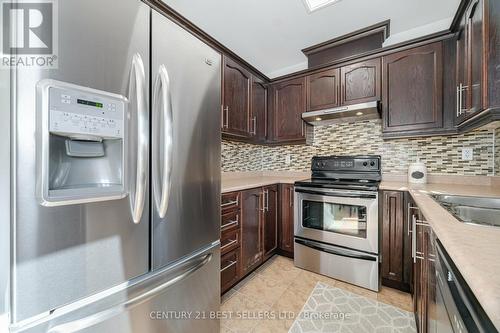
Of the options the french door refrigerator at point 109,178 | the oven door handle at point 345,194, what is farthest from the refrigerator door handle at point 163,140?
the oven door handle at point 345,194

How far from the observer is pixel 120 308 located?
31.0 inches

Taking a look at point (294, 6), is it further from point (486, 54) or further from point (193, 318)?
point (193, 318)

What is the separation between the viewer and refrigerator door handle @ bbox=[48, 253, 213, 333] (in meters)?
0.68

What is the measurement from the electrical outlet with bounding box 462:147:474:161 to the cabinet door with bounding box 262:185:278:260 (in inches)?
70.7

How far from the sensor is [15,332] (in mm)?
586

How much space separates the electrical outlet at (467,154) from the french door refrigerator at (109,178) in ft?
7.85

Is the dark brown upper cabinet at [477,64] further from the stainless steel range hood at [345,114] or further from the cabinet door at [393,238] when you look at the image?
the cabinet door at [393,238]

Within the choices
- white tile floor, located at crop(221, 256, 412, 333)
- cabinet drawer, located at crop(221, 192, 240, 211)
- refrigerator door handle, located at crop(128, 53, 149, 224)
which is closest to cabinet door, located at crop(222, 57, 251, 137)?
cabinet drawer, located at crop(221, 192, 240, 211)

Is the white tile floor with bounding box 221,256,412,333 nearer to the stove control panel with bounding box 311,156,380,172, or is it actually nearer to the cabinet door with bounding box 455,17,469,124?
the stove control panel with bounding box 311,156,380,172

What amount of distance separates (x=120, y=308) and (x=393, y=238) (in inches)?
79.5

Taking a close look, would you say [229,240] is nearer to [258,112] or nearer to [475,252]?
[475,252]

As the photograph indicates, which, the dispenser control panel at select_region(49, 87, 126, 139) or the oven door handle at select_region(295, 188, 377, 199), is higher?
the dispenser control panel at select_region(49, 87, 126, 139)

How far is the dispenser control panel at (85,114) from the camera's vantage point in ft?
2.07

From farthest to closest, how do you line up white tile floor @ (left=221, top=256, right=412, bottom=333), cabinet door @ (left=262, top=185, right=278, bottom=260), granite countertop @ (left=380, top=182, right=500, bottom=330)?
1. cabinet door @ (left=262, top=185, right=278, bottom=260)
2. white tile floor @ (left=221, top=256, right=412, bottom=333)
3. granite countertop @ (left=380, top=182, right=500, bottom=330)
